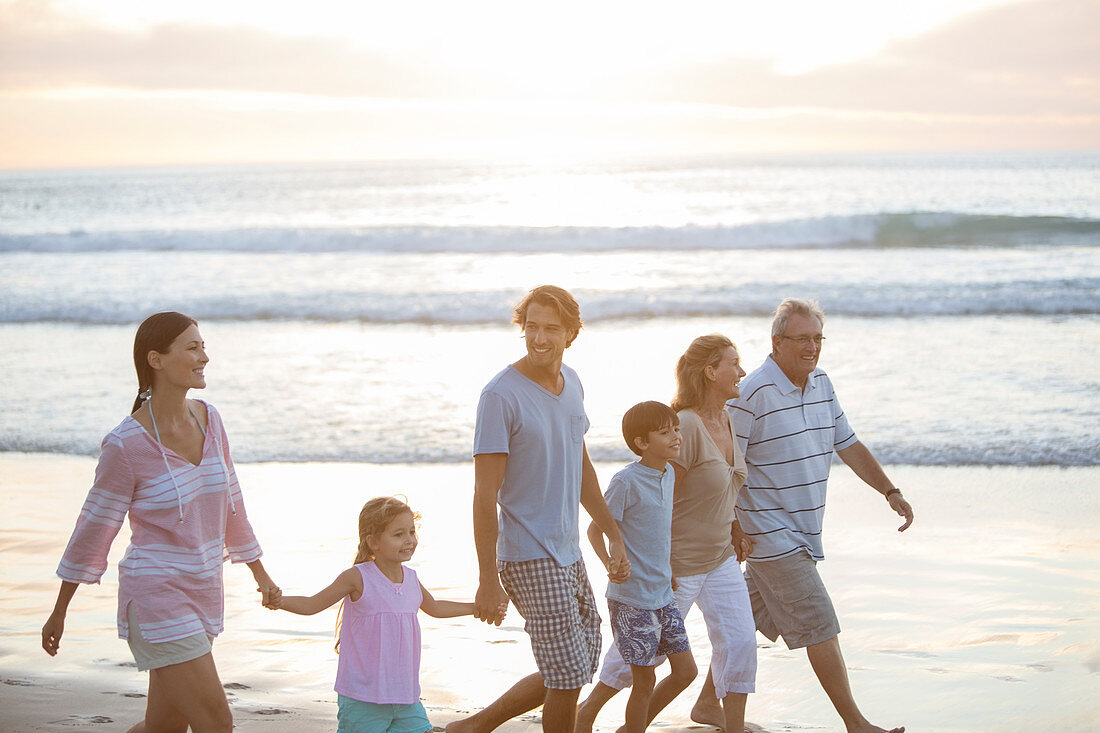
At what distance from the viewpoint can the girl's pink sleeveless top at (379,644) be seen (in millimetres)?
3627

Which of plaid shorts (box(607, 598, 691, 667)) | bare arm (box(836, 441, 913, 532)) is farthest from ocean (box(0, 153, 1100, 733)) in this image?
bare arm (box(836, 441, 913, 532))

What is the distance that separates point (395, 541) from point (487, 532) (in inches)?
12.5

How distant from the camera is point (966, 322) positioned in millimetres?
16047

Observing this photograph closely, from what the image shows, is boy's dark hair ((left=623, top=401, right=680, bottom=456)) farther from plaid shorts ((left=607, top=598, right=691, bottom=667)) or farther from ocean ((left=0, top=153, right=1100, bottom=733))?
ocean ((left=0, top=153, right=1100, bottom=733))

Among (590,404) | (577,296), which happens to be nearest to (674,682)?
(590,404)

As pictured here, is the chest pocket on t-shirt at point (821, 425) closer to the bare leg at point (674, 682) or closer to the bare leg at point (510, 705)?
the bare leg at point (674, 682)

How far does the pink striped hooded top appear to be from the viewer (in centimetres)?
342

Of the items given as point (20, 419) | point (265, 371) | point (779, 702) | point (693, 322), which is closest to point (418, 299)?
point (693, 322)

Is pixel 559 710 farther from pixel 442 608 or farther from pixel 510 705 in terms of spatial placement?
pixel 442 608

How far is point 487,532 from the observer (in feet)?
12.1

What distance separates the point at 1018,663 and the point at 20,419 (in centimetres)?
955

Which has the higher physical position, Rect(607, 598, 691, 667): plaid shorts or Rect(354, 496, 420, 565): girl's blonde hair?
Rect(354, 496, 420, 565): girl's blonde hair

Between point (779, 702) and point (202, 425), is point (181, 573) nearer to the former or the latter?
point (202, 425)

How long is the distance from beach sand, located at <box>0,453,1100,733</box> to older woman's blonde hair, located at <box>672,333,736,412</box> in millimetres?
1408
